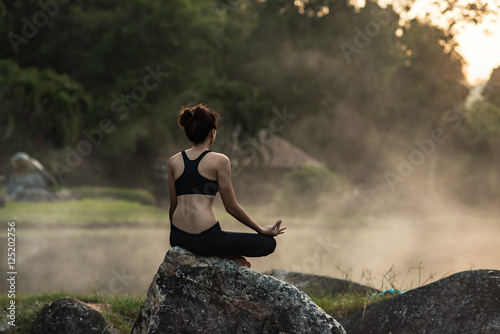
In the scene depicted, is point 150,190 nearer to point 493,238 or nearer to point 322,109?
point 322,109

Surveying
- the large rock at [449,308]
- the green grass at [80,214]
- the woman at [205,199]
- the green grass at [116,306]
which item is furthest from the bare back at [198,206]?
the green grass at [80,214]

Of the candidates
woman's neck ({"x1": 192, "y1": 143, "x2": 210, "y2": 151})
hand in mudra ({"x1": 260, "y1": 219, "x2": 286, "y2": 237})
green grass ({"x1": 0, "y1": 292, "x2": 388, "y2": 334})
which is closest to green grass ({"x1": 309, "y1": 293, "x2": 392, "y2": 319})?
green grass ({"x1": 0, "y1": 292, "x2": 388, "y2": 334})

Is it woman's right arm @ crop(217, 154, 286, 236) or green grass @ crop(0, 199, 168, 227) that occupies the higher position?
green grass @ crop(0, 199, 168, 227)

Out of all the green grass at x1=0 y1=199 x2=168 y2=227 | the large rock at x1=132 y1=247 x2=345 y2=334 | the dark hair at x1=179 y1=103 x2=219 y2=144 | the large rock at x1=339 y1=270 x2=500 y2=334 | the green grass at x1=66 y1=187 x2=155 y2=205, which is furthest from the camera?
the green grass at x1=66 y1=187 x2=155 y2=205

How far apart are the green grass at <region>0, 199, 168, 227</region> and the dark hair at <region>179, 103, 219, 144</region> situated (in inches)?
487

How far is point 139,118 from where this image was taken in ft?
106

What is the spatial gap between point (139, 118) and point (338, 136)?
13.5 metres

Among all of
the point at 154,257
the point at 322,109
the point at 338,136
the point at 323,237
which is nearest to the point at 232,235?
the point at 154,257

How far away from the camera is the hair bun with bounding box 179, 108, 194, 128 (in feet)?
15.0

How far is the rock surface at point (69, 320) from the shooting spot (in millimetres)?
6309

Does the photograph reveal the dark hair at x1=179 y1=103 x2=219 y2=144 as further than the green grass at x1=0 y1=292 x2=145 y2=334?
No

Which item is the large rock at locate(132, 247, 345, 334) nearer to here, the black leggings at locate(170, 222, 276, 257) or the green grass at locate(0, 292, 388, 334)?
the black leggings at locate(170, 222, 276, 257)

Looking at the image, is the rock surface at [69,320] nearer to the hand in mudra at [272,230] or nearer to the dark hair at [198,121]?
the hand in mudra at [272,230]

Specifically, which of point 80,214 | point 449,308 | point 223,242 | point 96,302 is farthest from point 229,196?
point 80,214
